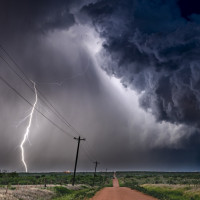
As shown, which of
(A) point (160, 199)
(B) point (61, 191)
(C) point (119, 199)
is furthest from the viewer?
(B) point (61, 191)

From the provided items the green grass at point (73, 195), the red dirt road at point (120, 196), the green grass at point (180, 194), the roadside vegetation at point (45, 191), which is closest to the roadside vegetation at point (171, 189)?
the green grass at point (180, 194)

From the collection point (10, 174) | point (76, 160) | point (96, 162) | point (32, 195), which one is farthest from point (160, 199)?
point (10, 174)

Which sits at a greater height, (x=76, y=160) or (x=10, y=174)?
(x=76, y=160)

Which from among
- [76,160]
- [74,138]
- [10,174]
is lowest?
[10,174]

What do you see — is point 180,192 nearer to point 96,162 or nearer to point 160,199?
point 160,199

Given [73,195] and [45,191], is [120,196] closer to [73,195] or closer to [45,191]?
[73,195]

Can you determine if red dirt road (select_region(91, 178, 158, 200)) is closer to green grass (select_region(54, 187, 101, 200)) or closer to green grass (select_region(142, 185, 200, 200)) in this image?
green grass (select_region(54, 187, 101, 200))

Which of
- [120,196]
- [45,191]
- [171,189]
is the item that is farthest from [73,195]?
[171,189]

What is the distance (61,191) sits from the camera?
3550 cm

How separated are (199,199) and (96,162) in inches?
2594

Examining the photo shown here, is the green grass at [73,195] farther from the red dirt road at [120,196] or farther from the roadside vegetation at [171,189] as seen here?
the roadside vegetation at [171,189]

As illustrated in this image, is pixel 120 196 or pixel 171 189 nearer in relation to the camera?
pixel 120 196

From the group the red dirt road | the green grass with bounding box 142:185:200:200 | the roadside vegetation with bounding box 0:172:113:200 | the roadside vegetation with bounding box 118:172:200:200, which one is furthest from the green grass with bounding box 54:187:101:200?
the green grass with bounding box 142:185:200:200

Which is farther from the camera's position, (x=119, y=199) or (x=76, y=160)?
(x=76, y=160)
